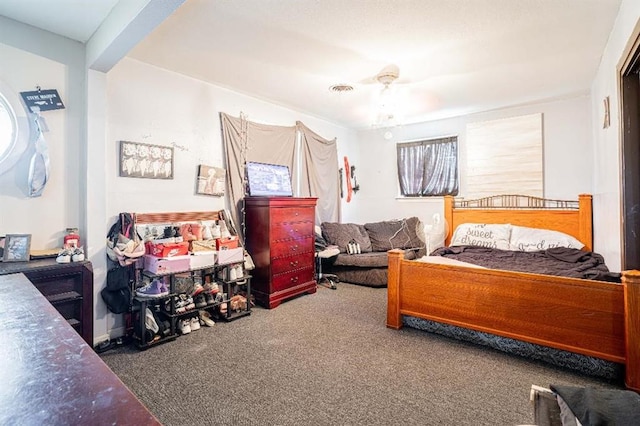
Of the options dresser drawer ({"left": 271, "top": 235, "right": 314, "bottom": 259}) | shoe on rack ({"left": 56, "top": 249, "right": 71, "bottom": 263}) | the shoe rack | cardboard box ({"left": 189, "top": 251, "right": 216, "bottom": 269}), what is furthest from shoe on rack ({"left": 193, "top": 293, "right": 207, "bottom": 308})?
shoe on rack ({"left": 56, "top": 249, "right": 71, "bottom": 263})

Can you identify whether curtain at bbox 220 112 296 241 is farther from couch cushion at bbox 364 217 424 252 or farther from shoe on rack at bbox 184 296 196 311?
couch cushion at bbox 364 217 424 252

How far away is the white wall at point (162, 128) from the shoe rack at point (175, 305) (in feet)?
1.09

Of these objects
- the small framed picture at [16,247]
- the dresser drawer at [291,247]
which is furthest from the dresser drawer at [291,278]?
the small framed picture at [16,247]

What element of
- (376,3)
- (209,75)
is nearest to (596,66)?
(376,3)

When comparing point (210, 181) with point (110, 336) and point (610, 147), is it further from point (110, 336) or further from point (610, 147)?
point (610, 147)

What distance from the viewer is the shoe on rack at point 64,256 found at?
7.27ft

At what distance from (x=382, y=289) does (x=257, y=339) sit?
81.6 inches

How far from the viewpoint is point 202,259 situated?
2953 mm

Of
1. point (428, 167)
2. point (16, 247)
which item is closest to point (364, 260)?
point (428, 167)

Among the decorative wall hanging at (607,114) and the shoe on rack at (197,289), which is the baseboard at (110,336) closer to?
the shoe on rack at (197,289)

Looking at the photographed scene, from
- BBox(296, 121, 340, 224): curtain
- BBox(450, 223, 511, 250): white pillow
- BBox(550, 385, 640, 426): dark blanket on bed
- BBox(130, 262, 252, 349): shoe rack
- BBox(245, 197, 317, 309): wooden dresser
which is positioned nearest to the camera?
BBox(550, 385, 640, 426): dark blanket on bed

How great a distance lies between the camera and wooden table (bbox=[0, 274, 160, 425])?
0.53 meters

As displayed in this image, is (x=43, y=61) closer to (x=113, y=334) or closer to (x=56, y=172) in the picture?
(x=56, y=172)

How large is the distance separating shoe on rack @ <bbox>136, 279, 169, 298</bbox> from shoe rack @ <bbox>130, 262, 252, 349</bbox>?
0.09ft
